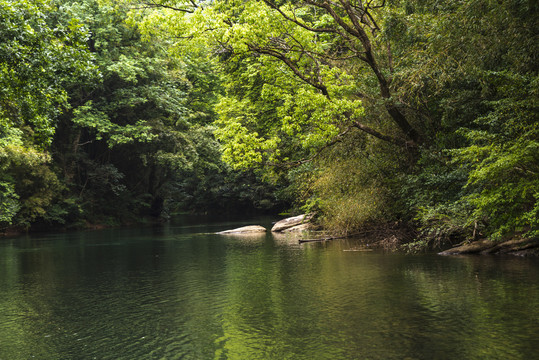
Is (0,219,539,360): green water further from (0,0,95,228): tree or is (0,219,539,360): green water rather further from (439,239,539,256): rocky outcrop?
(0,0,95,228): tree

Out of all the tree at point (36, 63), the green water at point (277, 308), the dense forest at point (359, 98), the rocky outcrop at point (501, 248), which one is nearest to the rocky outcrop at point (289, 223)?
the dense forest at point (359, 98)

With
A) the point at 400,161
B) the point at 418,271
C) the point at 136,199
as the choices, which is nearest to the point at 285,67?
the point at 400,161

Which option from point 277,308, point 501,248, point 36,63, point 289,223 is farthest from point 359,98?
point 289,223

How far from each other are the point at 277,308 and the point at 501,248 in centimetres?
855

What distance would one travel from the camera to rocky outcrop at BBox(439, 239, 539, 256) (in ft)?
48.7

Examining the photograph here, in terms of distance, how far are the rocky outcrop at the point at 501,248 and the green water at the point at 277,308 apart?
86cm

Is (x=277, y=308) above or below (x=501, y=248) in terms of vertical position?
below

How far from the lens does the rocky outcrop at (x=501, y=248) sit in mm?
14852

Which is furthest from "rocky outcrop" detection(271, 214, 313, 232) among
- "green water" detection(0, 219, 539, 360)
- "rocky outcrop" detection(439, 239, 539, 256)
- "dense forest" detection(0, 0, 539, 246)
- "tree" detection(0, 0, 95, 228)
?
"tree" detection(0, 0, 95, 228)

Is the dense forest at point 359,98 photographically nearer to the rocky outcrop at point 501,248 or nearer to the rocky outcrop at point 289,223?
the rocky outcrop at point 501,248

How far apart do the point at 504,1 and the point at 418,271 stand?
663cm

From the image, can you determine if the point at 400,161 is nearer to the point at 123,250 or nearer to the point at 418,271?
the point at 418,271

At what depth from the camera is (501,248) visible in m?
15.6

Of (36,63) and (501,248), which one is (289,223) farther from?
(36,63)
